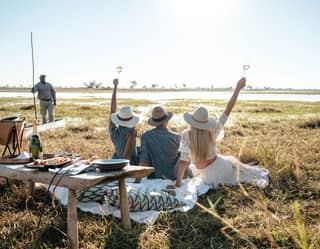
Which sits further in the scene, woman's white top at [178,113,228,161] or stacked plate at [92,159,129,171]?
woman's white top at [178,113,228,161]

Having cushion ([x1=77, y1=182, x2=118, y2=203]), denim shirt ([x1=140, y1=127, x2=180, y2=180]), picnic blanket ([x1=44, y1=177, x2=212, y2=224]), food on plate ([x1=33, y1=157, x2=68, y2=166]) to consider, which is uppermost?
food on plate ([x1=33, y1=157, x2=68, y2=166])

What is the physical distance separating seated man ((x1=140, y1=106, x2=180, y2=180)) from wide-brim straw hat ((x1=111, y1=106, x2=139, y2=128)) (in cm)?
21

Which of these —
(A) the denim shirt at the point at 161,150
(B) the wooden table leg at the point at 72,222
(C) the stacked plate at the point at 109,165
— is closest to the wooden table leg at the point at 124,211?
(C) the stacked plate at the point at 109,165

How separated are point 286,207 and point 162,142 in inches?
65.3

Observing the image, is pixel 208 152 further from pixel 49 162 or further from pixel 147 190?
pixel 49 162

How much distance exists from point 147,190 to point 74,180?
157cm

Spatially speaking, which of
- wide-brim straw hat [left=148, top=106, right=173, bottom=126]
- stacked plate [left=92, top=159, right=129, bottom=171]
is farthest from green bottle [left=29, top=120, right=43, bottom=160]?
wide-brim straw hat [left=148, top=106, right=173, bottom=126]

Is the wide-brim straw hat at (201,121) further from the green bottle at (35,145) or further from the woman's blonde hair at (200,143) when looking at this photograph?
the green bottle at (35,145)

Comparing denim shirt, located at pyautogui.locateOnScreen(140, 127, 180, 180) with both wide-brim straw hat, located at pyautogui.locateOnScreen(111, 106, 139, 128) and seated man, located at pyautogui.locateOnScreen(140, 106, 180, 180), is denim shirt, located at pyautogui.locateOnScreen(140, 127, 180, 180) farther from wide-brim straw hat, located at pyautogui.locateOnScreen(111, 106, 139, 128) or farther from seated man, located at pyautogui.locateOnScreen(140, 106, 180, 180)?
wide-brim straw hat, located at pyautogui.locateOnScreen(111, 106, 139, 128)

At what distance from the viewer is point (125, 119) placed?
15.7ft

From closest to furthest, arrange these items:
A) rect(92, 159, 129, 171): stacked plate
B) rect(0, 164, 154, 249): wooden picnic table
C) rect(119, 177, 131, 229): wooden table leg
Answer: rect(0, 164, 154, 249): wooden picnic table < rect(92, 159, 129, 171): stacked plate < rect(119, 177, 131, 229): wooden table leg

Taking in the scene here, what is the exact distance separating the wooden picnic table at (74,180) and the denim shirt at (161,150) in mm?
1428

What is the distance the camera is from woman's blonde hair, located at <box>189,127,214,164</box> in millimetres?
4320

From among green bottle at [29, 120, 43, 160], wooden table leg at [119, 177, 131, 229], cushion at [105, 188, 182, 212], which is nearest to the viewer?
wooden table leg at [119, 177, 131, 229]
